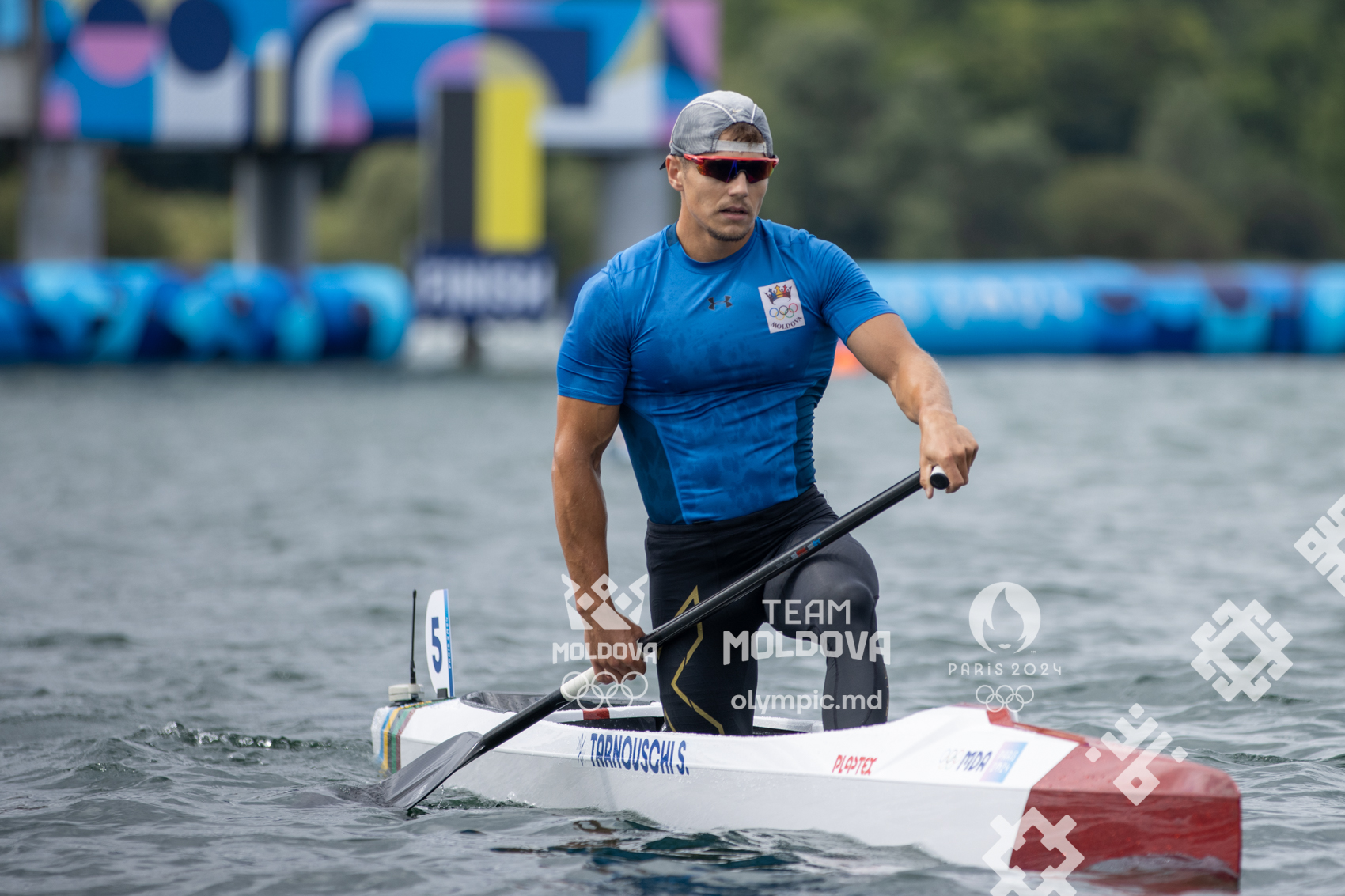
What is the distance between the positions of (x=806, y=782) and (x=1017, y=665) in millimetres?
3388

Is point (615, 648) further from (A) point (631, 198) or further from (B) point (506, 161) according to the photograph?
(A) point (631, 198)

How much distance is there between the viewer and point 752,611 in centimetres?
480

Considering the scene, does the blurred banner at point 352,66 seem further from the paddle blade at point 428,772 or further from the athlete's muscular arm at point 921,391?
the athlete's muscular arm at point 921,391

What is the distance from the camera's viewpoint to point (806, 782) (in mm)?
4594

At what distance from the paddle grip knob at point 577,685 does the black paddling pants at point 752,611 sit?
231 millimetres

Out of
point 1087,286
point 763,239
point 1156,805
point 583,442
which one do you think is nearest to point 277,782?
point 583,442

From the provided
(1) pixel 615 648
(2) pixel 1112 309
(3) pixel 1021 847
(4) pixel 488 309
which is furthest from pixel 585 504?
(2) pixel 1112 309

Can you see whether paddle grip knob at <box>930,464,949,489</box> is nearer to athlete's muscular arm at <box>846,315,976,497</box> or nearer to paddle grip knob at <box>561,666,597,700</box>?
athlete's muscular arm at <box>846,315,976,497</box>

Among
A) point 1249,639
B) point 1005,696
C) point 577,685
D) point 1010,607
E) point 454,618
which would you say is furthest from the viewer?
point 1010,607

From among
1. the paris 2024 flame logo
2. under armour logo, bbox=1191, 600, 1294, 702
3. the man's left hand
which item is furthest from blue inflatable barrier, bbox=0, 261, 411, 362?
the man's left hand

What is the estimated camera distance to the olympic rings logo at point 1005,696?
22.8 feet

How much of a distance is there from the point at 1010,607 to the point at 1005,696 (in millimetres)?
2299

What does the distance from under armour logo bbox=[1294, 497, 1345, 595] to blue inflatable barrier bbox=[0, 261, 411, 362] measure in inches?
704

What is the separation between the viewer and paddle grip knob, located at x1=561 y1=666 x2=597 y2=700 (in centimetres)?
482
